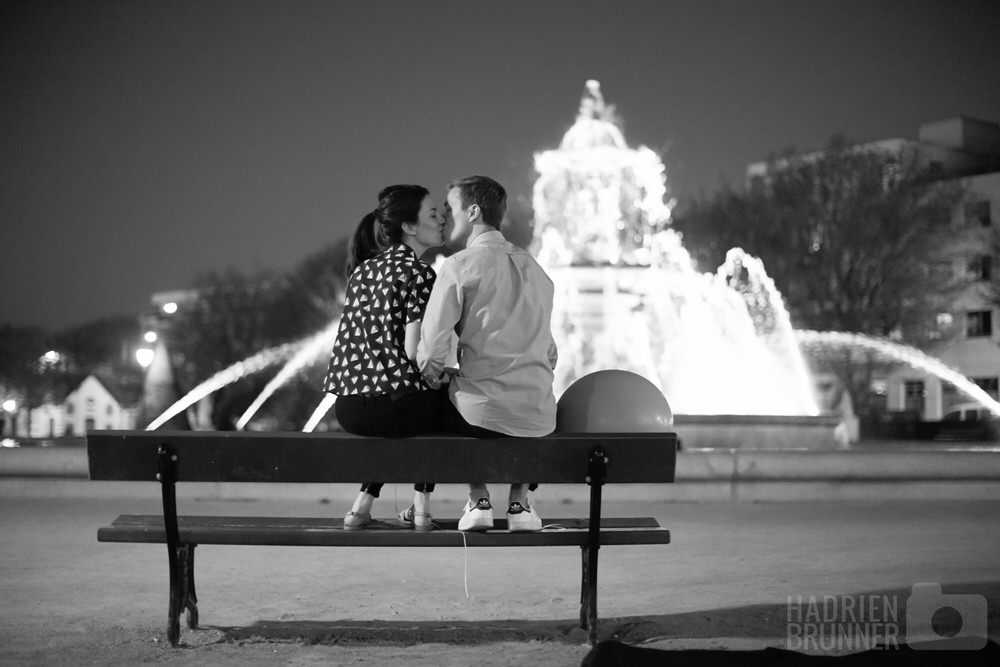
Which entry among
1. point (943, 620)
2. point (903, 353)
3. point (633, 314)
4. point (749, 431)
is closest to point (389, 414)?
point (943, 620)

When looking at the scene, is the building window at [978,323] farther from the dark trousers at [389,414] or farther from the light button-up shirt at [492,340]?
the dark trousers at [389,414]

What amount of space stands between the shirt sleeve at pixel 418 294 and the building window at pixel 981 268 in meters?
50.6

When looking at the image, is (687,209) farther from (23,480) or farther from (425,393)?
(425,393)

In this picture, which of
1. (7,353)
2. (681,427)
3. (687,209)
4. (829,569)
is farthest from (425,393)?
(7,353)

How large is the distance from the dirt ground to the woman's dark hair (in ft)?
5.67

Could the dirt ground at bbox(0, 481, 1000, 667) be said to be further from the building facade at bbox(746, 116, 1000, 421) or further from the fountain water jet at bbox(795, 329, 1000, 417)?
the building facade at bbox(746, 116, 1000, 421)

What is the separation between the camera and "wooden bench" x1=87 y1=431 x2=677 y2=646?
5855mm

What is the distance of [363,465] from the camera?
586 centimetres

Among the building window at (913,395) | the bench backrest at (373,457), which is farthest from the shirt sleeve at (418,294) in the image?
the building window at (913,395)

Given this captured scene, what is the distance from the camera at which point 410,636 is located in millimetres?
6211

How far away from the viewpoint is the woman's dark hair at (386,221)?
20.9ft

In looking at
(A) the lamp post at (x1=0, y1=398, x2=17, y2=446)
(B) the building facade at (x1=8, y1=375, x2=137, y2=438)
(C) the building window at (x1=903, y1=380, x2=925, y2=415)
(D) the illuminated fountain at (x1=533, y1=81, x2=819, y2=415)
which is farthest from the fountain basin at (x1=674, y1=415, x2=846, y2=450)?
(B) the building facade at (x1=8, y1=375, x2=137, y2=438)

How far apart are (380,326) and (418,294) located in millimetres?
221

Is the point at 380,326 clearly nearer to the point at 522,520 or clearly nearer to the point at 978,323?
the point at 522,520
